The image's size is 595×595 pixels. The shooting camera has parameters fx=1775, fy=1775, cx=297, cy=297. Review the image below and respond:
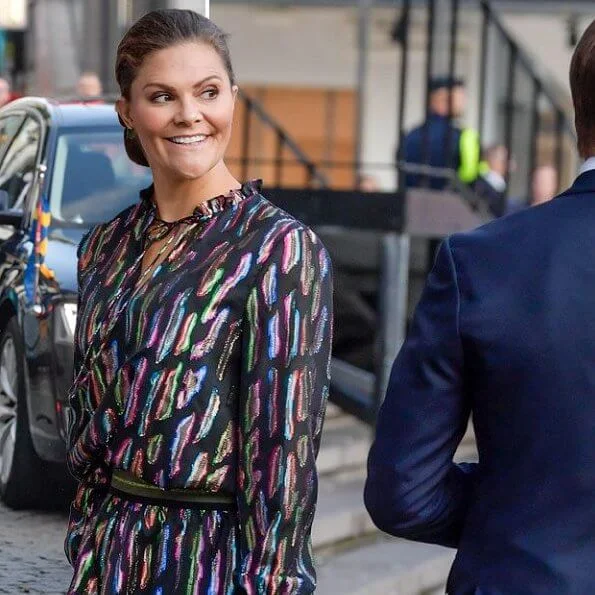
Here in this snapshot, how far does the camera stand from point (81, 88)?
7125mm

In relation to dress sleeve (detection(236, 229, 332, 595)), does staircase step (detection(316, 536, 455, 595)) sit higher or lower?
lower

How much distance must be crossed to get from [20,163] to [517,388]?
96.9 inches

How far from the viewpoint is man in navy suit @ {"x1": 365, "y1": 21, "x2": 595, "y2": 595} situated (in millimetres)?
2193

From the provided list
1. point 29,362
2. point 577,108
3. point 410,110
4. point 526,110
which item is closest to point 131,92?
point 577,108

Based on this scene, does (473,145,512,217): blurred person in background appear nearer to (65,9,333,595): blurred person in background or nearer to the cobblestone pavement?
the cobblestone pavement

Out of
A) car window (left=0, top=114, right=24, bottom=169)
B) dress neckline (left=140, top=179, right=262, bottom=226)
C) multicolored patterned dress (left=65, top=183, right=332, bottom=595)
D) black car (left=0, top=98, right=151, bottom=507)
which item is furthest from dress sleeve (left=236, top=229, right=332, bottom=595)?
car window (left=0, top=114, right=24, bottom=169)

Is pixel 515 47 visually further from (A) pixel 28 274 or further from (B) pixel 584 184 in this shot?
(B) pixel 584 184

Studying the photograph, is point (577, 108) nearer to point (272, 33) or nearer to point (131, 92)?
point (131, 92)

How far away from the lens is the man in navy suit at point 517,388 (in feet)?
7.20

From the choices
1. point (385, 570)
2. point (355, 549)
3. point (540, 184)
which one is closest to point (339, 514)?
point (355, 549)

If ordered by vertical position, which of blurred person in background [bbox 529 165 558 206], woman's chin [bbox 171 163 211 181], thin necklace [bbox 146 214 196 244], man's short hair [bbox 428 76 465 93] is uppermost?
woman's chin [bbox 171 163 211 181]

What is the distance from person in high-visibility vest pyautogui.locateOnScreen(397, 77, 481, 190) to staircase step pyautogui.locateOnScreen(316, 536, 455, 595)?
7.94 ft

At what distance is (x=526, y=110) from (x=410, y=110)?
9.69 metres

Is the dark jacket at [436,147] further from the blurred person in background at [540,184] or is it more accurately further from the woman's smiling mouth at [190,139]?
the woman's smiling mouth at [190,139]
